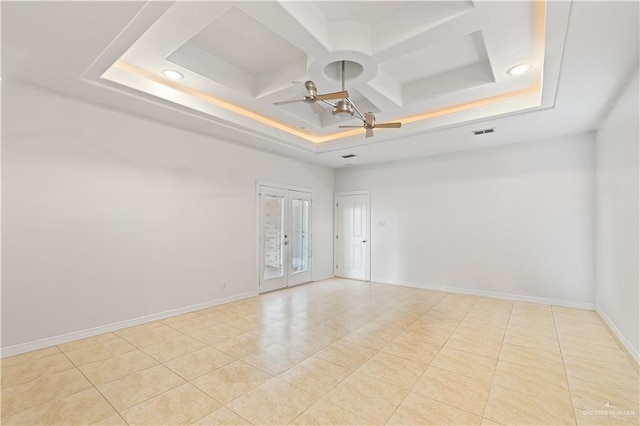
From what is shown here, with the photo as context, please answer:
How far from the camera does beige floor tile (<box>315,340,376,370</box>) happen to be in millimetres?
2969

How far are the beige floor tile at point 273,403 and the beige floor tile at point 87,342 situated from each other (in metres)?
2.21

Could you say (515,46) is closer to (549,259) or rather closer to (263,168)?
(549,259)

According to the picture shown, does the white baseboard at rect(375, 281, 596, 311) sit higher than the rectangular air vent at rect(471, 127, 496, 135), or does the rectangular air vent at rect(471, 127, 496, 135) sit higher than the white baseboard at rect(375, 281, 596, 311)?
the rectangular air vent at rect(471, 127, 496, 135)

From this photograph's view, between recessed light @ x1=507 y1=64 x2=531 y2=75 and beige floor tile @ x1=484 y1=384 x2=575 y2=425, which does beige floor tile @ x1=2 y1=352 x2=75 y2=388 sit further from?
recessed light @ x1=507 y1=64 x2=531 y2=75

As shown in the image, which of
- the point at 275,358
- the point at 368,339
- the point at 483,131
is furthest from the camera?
the point at 483,131

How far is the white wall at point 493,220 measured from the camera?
487 centimetres

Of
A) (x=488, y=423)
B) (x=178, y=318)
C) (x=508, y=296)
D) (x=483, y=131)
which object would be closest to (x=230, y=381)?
(x=488, y=423)

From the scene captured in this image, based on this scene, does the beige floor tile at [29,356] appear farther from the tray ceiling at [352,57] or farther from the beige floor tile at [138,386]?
the tray ceiling at [352,57]

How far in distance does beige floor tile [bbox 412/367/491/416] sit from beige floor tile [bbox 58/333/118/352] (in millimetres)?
3469

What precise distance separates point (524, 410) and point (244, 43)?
4165mm

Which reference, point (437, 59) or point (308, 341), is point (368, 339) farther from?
point (437, 59)

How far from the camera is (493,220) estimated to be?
5566 mm

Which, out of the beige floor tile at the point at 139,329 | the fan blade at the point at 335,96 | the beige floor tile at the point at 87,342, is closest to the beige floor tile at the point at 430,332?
the fan blade at the point at 335,96

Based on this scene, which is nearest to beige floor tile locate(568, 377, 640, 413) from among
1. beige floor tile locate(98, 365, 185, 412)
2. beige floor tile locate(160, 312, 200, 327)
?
beige floor tile locate(98, 365, 185, 412)
